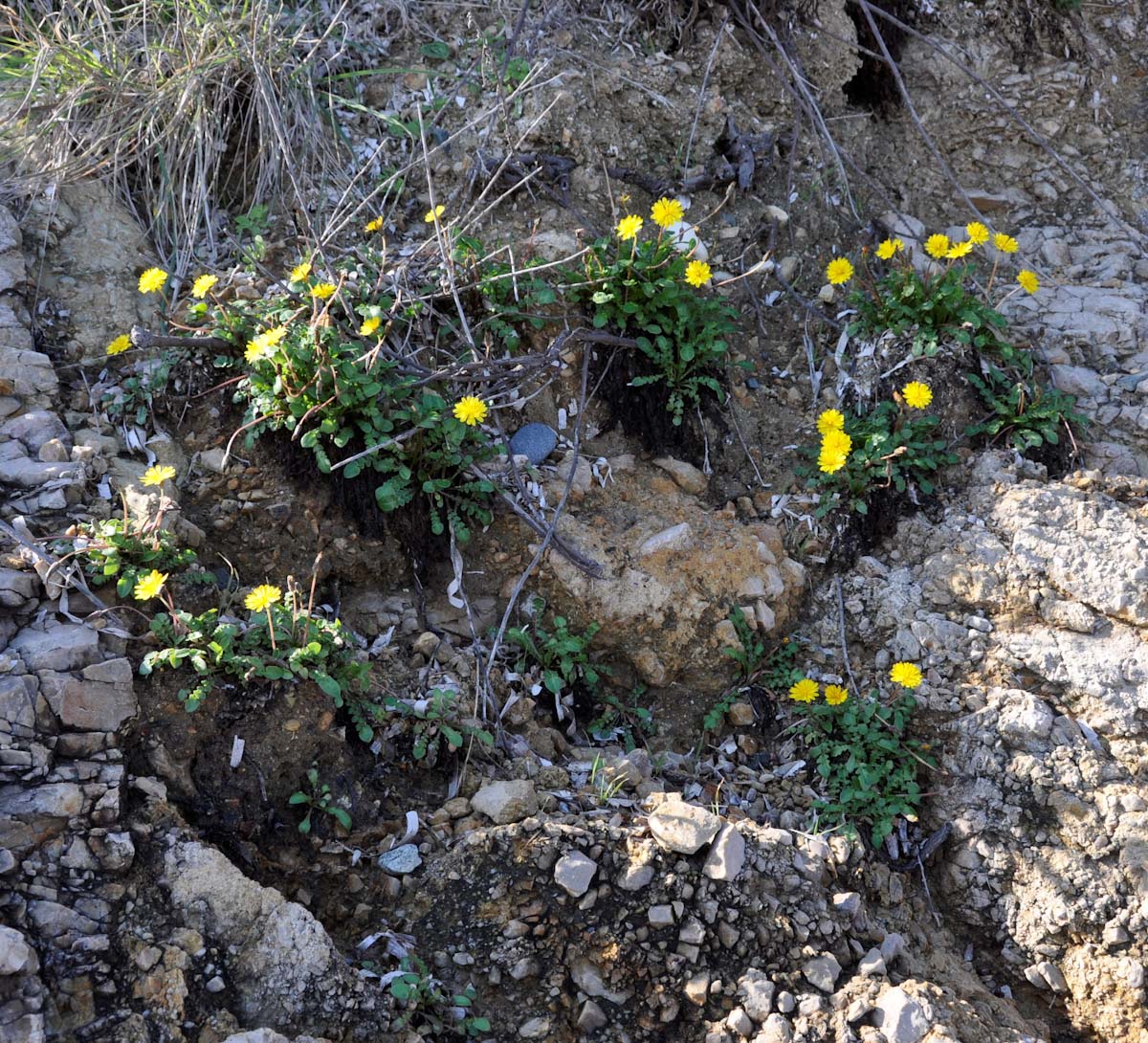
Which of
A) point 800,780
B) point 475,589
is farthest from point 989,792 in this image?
point 475,589

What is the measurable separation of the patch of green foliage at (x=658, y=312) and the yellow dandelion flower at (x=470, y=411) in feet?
1.89

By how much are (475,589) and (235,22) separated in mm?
2512

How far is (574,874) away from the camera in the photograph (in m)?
2.73

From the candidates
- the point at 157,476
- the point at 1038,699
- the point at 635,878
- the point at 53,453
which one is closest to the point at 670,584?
the point at 635,878

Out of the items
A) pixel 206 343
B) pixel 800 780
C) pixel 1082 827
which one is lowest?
pixel 1082 827

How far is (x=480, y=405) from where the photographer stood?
3391mm

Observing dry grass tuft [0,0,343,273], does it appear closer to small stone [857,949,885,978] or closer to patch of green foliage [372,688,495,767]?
patch of green foliage [372,688,495,767]

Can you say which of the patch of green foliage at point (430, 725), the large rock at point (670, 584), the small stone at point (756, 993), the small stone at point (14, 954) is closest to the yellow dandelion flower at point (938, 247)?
the large rock at point (670, 584)

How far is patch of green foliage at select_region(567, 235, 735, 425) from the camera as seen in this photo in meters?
3.73

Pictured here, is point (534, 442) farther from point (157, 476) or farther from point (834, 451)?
point (157, 476)

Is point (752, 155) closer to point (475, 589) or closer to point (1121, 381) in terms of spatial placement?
point (1121, 381)

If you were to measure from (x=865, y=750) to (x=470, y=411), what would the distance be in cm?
161

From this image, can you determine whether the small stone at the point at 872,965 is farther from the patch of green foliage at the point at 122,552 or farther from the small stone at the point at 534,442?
the patch of green foliage at the point at 122,552

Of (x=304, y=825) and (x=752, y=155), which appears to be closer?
(x=304, y=825)
